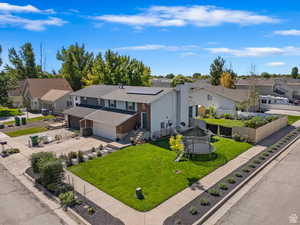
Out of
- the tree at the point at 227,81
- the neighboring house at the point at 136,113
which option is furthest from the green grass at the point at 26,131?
the tree at the point at 227,81

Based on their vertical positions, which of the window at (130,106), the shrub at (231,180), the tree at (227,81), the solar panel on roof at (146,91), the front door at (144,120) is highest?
the tree at (227,81)

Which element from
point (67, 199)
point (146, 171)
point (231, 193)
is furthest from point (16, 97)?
point (231, 193)

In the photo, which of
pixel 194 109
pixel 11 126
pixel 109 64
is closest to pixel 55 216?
pixel 194 109

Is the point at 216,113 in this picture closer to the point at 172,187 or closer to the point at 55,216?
the point at 172,187

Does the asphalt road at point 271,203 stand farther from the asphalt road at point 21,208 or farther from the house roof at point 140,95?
the house roof at point 140,95

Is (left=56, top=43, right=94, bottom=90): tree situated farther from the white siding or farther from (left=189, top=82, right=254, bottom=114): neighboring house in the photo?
the white siding

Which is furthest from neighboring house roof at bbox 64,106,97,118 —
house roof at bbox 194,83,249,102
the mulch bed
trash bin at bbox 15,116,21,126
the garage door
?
house roof at bbox 194,83,249,102

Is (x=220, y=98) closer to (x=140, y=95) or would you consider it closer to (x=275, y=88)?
(x=140, y=95)
